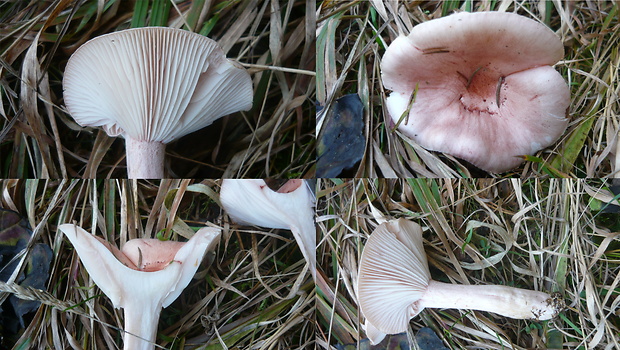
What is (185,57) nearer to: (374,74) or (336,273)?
(374,74)

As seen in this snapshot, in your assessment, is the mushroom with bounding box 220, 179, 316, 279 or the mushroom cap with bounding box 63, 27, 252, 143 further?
the mushroom with bounding box 220, 179, 316, 279

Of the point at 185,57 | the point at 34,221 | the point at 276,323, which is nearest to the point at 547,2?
the point at 185,57

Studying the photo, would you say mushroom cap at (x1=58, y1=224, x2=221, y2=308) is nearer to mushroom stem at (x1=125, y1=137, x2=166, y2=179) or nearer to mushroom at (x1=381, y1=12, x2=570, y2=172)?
mushroom stem at (x1=125, y1=137, x2=166, y2=179)

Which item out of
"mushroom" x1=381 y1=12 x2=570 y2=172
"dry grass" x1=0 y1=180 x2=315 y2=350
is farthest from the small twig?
"dry grass" x1=0 y1=180 x2=315 y2=350

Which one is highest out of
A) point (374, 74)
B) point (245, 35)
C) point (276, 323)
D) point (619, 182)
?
point (245, 35)

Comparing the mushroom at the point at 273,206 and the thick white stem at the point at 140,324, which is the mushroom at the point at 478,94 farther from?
the thick white stem at the point at 140,324

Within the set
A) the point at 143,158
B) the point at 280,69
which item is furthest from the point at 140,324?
the point at 280,69
